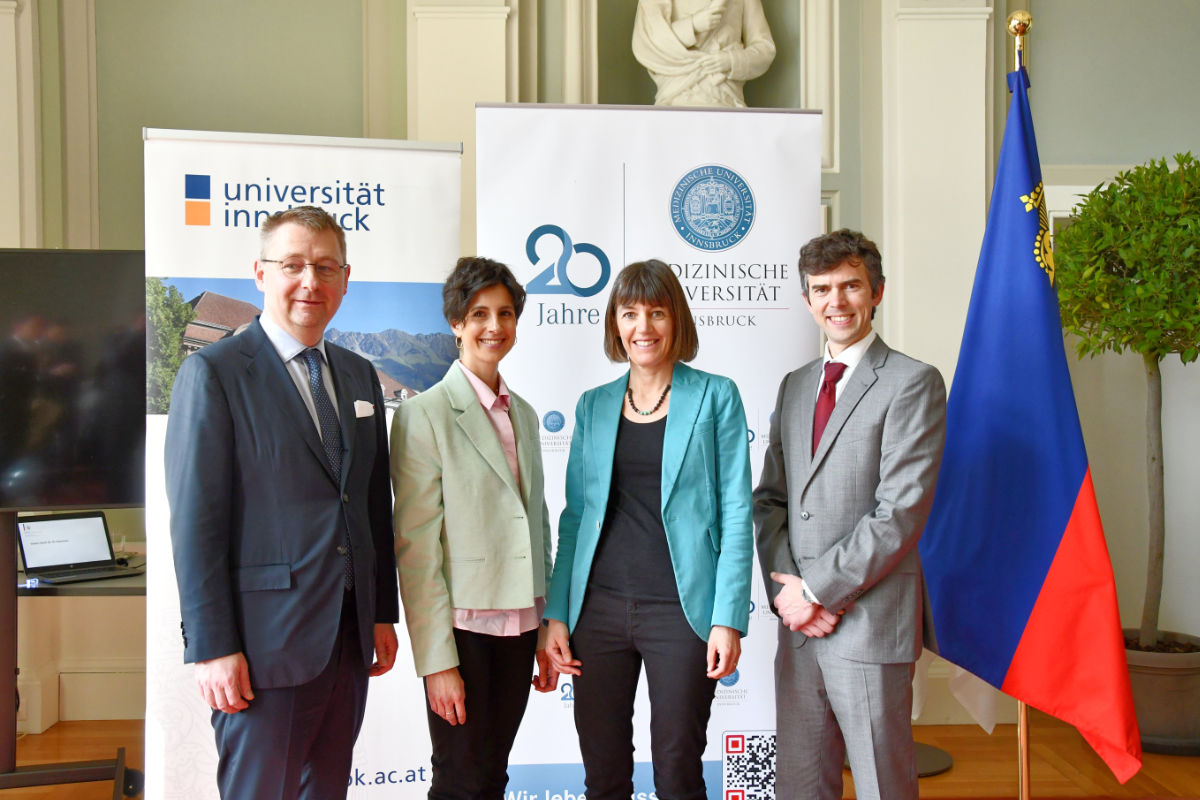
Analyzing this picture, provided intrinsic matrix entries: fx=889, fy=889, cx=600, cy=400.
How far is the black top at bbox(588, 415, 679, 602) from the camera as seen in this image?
6.23 feet

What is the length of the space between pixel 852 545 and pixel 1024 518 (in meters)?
0.78

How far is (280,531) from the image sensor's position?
1620 mm

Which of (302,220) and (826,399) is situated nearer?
(302,220)

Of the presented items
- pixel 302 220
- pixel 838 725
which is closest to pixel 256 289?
pixel 302 220

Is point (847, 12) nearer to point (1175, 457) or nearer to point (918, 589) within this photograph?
point (1175, 457)

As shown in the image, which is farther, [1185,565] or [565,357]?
[1185,565]

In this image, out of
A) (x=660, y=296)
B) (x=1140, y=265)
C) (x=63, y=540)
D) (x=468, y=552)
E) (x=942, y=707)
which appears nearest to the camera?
(x=468, y=552)

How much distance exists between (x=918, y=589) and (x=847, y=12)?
2.88 metres

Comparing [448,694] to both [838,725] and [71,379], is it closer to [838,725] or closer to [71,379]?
[838,725]

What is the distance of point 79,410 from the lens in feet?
9.18

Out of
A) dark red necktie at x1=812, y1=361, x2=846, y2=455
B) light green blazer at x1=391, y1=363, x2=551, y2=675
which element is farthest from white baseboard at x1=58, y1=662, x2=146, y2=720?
dark red necktie at x1=812, y1=361, x2=846, y2=455

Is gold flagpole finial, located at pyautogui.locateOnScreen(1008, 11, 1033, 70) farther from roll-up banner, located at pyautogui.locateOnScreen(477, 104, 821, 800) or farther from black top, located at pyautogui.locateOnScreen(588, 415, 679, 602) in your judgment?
black top, located at pyautogui.locateOnScreen(588, 415, 679, 602)

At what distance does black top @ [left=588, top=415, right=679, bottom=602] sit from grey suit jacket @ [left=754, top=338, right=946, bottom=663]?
345 mm

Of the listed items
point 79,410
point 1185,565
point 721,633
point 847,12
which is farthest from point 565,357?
point 1185,565
